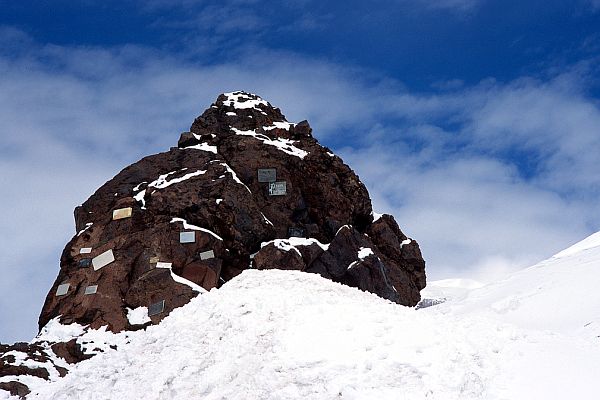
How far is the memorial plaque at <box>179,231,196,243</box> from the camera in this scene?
25641mm

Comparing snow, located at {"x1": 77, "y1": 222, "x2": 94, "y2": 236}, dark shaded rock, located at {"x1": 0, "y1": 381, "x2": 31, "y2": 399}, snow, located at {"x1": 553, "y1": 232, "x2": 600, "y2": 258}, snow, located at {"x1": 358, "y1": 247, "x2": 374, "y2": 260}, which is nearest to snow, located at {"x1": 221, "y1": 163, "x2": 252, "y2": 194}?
snow, located at {"x1": 358, "y1": 247, "x2": 374, "y2": 260}

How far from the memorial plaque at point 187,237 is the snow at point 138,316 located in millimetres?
3258

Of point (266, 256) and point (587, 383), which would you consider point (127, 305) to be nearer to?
point (266, 256)

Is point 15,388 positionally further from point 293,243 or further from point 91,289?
point 293,243

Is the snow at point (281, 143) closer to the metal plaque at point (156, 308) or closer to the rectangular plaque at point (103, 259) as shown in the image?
the rectangular plaque at point (103, 259)

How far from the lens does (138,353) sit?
1484cm

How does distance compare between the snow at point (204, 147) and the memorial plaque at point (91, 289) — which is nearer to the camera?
the memorial plaque at point (91, 289)

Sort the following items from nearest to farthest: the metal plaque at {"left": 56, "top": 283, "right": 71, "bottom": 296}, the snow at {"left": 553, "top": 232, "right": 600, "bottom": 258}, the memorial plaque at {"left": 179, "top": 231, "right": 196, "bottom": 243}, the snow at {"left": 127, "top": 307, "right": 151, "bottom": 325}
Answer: the snow at {"left": 127, "top": 307, "right": 151, "bottom": 325} → the metal plaque at {"left": 56, "top": 283, "right": 71, "bottom": 296} → the memorial plaque at {"left": 179, "top": 231, "right": 196, "bottom": 243} → the snow at {"left": 553, "top": 232, "right": 600, "bottom": 258}

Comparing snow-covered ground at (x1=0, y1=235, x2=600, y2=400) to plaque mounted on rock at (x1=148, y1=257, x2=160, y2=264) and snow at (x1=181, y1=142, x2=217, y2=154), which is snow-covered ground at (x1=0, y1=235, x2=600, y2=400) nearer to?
plaque mounted on rock at (x1=148, y1=257, x2=160, y2=264)

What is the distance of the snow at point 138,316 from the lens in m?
23.4

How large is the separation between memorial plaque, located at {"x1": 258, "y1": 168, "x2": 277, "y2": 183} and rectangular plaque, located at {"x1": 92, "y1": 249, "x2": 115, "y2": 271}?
→ 7353 millimetres

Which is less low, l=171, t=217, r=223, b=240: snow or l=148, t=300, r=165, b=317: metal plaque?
l=171, t=217, r=223, b=240: snow

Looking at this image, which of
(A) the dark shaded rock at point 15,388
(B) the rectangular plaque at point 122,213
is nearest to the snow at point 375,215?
(B) the rectangular plaque at point 122,213

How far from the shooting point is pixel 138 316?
23656 mm
